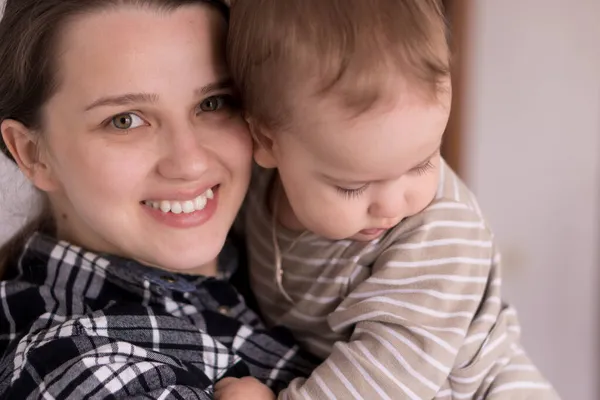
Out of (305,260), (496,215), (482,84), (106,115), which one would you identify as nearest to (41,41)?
(106,115)

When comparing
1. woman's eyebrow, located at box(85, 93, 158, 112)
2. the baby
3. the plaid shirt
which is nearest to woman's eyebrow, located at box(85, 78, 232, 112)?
woman's eyebrow, located at box(85, 93, 158, 112)

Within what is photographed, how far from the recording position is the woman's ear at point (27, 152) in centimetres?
113

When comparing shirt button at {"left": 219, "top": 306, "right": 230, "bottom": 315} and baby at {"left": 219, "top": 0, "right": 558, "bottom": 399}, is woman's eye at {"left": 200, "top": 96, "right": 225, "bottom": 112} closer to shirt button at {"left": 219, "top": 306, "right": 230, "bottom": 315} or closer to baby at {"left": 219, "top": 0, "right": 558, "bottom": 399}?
baby at {"left": 219, "top": 0, "right": 558, "bottom": 399}

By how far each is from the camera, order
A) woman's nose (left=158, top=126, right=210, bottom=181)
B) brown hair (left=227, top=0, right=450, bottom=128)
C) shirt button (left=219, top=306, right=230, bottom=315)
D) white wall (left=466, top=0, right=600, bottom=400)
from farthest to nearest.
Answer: white wall (left=466, top=0, right=600, bottom=400)
shirt button (left=219, top=306, right=230, bottom=315)
woman's nose (left=158, top=126, right=210, bottom=181)
brown hair (left=227, top=0, right=450, bottom=128)

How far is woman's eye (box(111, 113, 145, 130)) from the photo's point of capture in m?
1.06

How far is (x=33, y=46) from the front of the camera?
106cm

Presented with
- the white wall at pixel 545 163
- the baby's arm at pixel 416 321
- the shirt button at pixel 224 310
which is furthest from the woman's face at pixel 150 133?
the white wall at pixel 545 163

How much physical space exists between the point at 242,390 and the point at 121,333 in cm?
17

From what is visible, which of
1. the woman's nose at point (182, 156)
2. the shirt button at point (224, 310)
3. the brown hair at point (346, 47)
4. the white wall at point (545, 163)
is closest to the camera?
the brown hair at point (346, 47)

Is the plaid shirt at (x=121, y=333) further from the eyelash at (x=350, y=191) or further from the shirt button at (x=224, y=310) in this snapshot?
the eyelash at (x=350, y=191)

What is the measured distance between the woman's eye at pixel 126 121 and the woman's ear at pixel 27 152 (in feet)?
0.44

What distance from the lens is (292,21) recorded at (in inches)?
38.4

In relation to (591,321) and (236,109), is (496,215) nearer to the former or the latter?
(591,321)

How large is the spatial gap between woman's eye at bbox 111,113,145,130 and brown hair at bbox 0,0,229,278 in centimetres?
9
